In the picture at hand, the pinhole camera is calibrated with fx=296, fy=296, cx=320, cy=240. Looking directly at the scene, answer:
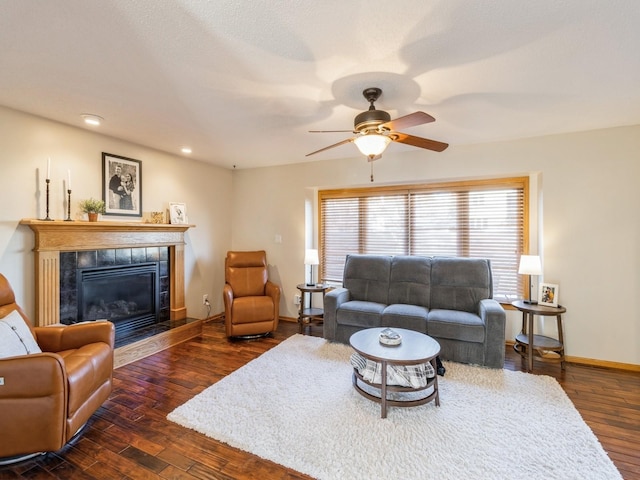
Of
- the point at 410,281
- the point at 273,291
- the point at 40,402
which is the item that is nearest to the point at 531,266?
the point at 410,281

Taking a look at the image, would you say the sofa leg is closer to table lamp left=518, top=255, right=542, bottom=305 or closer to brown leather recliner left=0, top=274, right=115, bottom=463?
brown leather recliner left=0, top=274, right=115, bottom=463

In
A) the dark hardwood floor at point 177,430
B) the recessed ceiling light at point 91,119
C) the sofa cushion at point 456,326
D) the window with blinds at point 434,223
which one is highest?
→ the recessed ceiling light at point 91,119

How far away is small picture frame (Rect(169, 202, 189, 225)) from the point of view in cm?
411

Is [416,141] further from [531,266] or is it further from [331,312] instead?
[331,312]

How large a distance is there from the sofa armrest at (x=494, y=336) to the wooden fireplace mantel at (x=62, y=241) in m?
3.94

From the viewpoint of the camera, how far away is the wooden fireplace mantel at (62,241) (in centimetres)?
282

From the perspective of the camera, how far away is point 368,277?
13.0ft

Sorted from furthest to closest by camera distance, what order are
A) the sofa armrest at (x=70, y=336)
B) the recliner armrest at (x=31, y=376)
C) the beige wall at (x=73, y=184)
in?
the beige wall at (x=73, y=184) → the sofa armrest at (x=70, y=336) → the recliner armrest at (x=31, y=376)

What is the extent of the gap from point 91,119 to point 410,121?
118 inches

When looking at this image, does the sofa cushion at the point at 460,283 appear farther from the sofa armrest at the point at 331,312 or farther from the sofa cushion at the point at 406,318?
the sofa armrest at the point at 331,312

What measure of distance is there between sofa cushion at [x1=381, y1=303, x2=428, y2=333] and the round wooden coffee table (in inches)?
20.9

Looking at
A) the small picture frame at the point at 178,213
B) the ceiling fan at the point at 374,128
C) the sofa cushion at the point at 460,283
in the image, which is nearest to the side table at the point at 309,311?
the sofa cushion at the point at 460,283

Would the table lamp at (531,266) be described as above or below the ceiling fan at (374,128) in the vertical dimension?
below

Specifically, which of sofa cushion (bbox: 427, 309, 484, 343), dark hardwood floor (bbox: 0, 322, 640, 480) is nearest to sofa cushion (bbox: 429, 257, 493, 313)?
sofa cushion (bbox: 427, 309, 484, 343)
